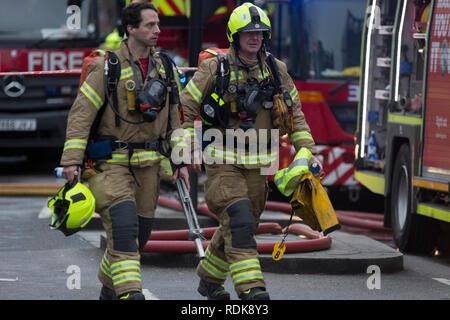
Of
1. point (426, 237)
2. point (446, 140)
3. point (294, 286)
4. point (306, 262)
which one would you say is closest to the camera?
point (294, 286)

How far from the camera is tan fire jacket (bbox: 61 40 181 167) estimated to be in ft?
22.4

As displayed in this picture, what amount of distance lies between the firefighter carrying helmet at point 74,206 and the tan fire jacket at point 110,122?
0.16 m

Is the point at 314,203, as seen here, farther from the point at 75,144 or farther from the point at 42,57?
the point at 42,57

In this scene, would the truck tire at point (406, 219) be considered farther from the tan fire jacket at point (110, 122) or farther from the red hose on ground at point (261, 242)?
the tan fire jacket at point (110, 122)

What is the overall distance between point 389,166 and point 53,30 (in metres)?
6.28

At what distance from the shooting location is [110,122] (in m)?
6.98

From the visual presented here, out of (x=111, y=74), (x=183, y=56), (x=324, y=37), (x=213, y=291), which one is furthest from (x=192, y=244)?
(x=183, y=56)

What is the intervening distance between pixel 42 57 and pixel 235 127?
8831 mm

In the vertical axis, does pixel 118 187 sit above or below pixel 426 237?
above

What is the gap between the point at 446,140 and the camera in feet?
31.6

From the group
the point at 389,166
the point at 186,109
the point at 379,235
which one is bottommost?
the point at 379,235

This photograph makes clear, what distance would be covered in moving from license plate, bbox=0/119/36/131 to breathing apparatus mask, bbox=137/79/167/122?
9138 millimetres

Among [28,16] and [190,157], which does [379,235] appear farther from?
[28,16]
